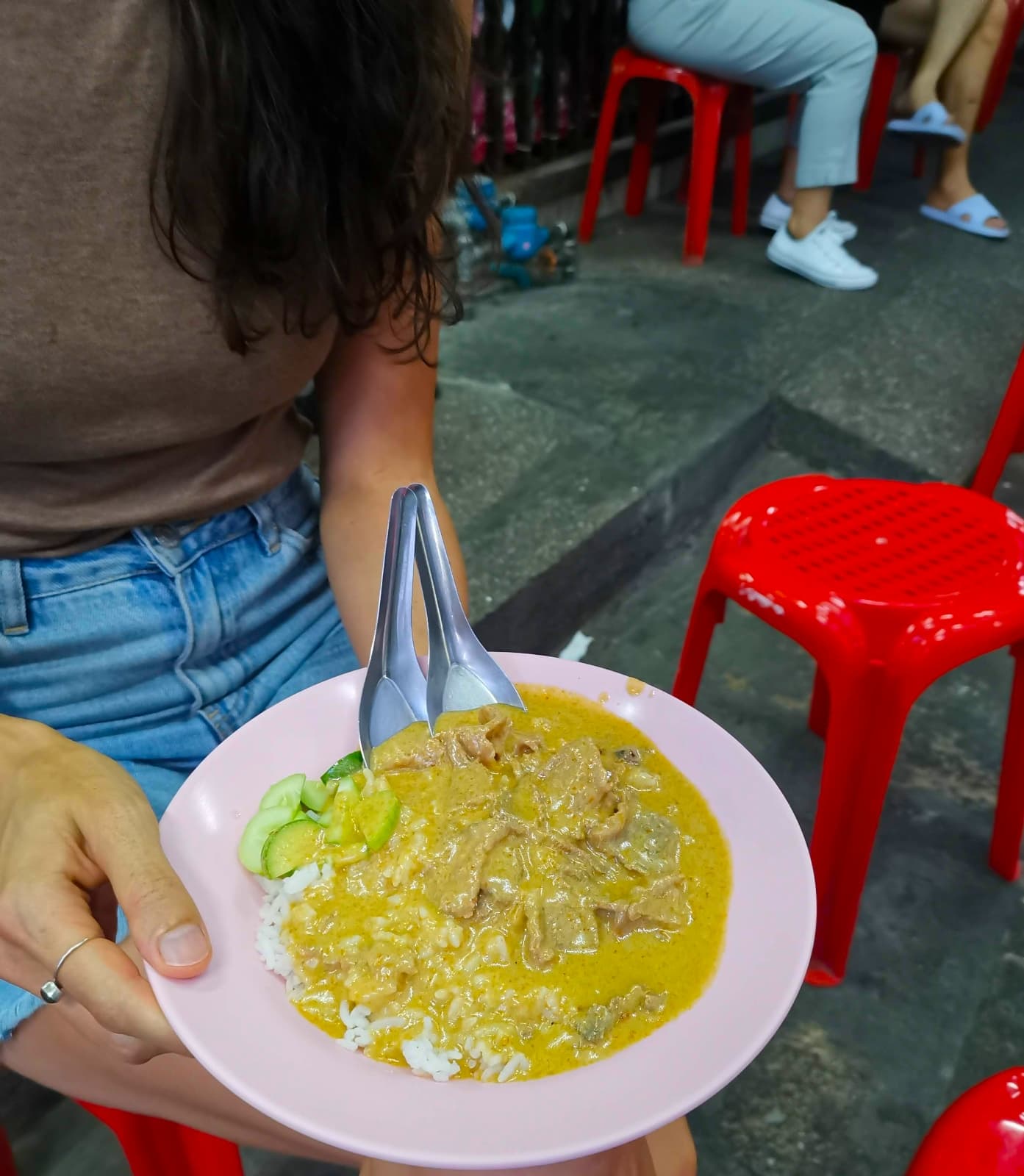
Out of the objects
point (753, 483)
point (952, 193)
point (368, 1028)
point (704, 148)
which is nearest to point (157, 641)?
point (368, 1028)

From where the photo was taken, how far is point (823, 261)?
4.18 meters

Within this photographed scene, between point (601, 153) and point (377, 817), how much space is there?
13.8 feet

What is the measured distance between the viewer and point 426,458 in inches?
59.4

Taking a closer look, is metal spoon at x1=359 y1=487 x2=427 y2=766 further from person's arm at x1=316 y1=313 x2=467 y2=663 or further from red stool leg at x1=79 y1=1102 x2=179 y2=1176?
red stool leg at x1=79 y1=1102 x2=179 y2=1176

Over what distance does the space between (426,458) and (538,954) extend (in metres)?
0.84

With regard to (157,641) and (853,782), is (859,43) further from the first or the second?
(157,641)

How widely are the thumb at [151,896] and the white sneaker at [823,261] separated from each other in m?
4.02

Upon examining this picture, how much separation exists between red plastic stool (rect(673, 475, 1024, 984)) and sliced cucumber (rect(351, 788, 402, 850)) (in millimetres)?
901

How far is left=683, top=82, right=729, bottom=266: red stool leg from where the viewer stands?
402 centimetres

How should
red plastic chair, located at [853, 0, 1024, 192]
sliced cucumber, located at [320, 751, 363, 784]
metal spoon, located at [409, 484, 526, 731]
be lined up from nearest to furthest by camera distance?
sliced cucumber, located at [320, 751, 363, 784] < metal spoon, located at [409, 484, 526, 731] < red plastic chair, located at [853, 0, 1024, 192]

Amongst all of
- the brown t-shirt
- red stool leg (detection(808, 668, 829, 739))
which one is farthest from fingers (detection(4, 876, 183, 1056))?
red stool leg (detection(808, 668, 829, 739))

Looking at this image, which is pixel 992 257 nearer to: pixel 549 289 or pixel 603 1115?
pixel 549 289

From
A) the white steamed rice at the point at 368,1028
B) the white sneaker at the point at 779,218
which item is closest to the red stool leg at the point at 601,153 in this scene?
the white sneaker at the point at 779,218

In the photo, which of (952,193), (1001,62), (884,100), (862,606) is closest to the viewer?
(862,606)
